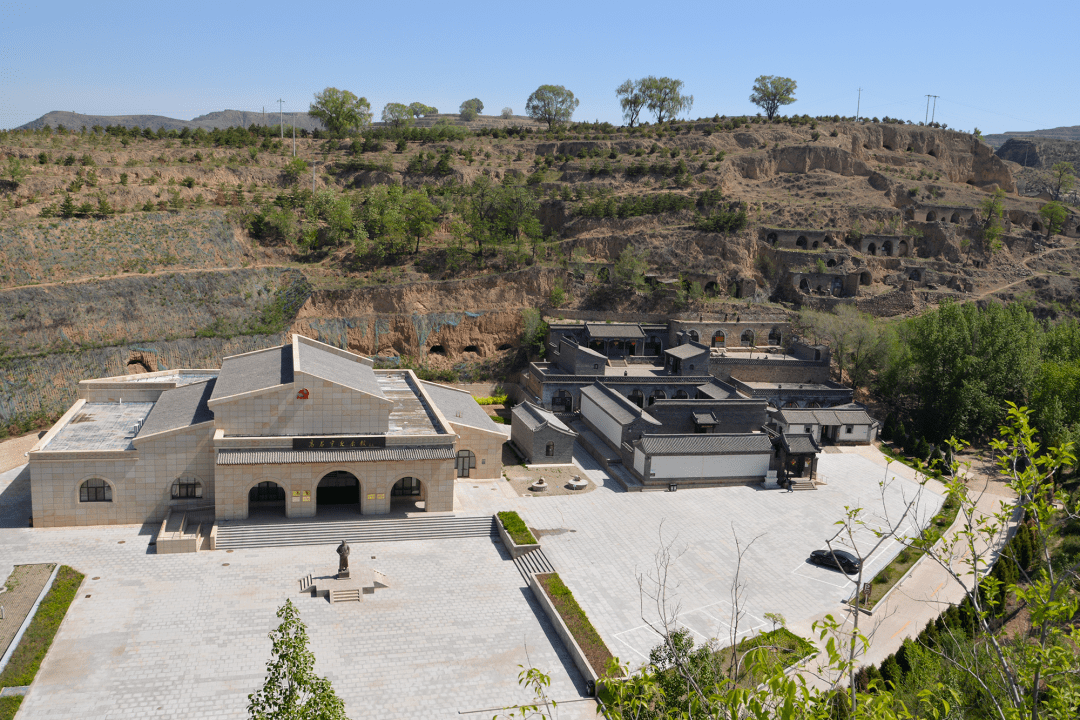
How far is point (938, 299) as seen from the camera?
6388 centimetres

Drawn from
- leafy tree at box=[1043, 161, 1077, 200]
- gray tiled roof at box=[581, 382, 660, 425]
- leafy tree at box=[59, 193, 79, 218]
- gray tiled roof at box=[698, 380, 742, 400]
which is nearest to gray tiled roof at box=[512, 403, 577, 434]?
gray tiled roof at box=[581, 382, 660, 425]

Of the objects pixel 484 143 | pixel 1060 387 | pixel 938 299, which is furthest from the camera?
pixel 484 143

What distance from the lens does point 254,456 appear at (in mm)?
30188

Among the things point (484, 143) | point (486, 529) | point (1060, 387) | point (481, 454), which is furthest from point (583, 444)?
point (484, 143)

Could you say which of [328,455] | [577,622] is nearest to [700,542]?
[577,622]

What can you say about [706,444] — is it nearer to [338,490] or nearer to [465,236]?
[338,490]

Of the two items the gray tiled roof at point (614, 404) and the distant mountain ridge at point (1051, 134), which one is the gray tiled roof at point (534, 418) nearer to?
the gray tiled roof at point (614, 404)

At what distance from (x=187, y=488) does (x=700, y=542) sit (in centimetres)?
2261

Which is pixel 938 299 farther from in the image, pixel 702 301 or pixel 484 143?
pixel 484 143

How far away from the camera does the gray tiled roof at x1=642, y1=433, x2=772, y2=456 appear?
37.2 meters

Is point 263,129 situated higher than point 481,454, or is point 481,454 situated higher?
point 263,129

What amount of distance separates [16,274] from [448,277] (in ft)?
93.3

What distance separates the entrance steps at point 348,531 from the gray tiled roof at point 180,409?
204 inches

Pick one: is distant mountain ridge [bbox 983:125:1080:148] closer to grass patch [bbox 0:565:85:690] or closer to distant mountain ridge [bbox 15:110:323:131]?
distant mountain ridge [bbox 15:110:323:131]
